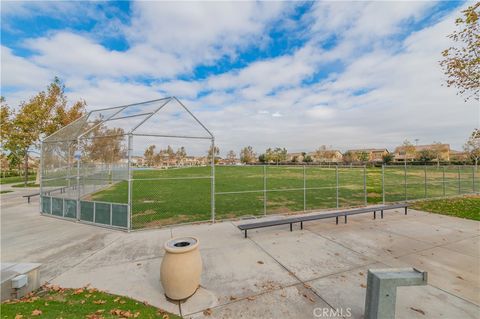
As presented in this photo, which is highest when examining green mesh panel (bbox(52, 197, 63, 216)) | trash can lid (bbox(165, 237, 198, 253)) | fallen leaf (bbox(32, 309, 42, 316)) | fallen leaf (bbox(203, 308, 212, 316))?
trash can lid (bbox(165, 237, 198, 253))

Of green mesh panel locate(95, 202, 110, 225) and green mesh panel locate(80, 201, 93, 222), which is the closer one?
green mesh panel locate(95, 202, 110, 225)

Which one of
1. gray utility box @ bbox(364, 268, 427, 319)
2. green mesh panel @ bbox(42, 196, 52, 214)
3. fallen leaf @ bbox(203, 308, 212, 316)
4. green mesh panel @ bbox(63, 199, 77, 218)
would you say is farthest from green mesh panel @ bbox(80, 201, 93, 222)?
gray utility box @ bbox(364, 268, 427, 319)

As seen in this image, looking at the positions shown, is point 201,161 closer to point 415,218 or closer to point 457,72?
point 415,218

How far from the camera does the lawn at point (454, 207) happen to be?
29.3 feet

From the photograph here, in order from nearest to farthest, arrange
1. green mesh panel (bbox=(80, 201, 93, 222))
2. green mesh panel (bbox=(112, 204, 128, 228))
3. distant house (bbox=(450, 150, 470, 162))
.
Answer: green mesh panel (bbox=(112, 204, 128, 228)) < green mesh panel (bbox=(80, 201, 93, 222)) < distant house (bbox=(450, 150, 470, 162))

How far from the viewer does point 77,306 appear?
10.5 feet

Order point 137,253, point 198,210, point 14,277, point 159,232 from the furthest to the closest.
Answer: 1. point 198,210
2. point 159,232
3. point 137,253
4. point 14,277

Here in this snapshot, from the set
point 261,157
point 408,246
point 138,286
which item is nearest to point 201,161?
point 138,286

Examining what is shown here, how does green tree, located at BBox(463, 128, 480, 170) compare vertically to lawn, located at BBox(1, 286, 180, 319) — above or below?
above

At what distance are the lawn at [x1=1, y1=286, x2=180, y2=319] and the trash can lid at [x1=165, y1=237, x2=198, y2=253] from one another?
0.86m

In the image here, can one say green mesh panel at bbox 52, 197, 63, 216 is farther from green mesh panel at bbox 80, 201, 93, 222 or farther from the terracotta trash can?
the terracotta trash can

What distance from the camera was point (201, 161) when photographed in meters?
8.88

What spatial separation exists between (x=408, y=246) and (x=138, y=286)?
645 centimetres

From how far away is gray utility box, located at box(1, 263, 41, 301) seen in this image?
3.40 m
